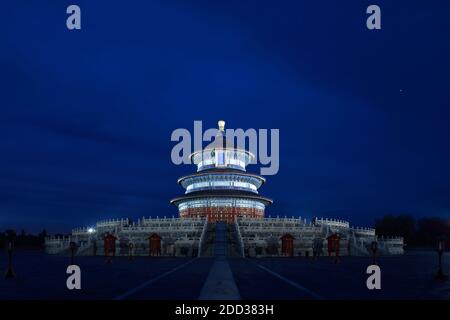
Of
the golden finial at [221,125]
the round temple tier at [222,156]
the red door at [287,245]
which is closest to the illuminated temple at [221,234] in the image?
the red door at [287,245]

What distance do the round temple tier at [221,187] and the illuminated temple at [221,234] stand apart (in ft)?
0.54

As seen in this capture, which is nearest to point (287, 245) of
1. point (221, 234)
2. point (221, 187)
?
point (221, 234)

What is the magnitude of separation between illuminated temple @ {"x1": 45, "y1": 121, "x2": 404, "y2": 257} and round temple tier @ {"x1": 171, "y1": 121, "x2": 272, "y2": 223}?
0.17m

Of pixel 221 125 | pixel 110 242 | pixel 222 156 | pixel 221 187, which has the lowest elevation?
pixel 110 242

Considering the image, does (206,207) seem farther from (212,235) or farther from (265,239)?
(265,239)

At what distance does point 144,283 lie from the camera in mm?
19266

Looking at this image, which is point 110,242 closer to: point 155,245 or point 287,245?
point 155,245

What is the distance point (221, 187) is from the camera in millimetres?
85688

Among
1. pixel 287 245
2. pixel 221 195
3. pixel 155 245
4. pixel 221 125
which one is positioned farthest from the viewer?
pixel 221 125

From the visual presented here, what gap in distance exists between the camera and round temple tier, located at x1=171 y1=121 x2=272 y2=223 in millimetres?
81875

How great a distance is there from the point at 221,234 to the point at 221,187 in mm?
33459

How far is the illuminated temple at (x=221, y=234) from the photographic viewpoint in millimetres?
48469
